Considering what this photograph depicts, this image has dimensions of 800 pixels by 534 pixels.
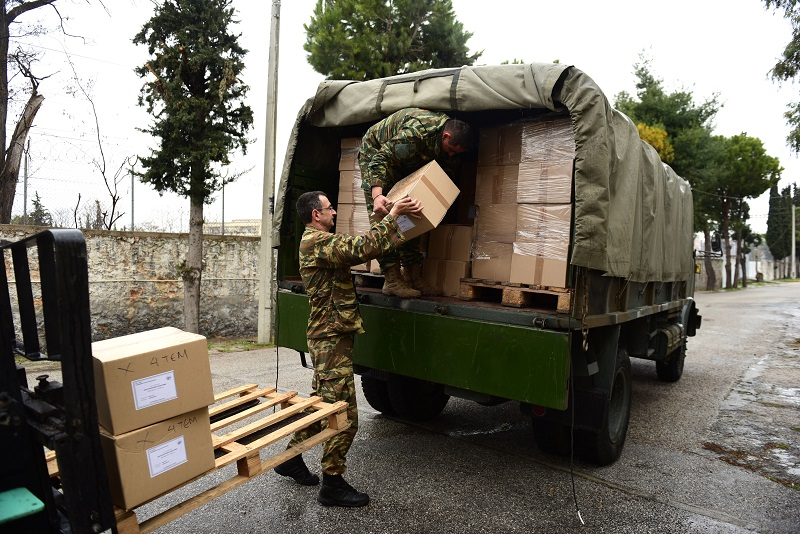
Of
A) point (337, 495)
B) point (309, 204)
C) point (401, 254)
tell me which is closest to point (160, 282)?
point (401, 254)

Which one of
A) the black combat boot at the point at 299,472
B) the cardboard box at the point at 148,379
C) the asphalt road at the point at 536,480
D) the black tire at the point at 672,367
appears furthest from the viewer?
the black tire at the point at 672,367

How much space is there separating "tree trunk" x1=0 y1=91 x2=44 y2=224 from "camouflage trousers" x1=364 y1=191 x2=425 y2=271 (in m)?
6.89

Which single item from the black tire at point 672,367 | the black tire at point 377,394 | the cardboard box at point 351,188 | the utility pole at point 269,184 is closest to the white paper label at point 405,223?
the cardboard box at point 351,188

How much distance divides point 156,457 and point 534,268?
2.47m

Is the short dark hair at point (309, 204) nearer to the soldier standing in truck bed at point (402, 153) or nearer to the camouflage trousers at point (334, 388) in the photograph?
the soldier standing in truck bed at point (402, 153)

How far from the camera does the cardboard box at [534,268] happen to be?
3551 millimetres

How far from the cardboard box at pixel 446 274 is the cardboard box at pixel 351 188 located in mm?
729

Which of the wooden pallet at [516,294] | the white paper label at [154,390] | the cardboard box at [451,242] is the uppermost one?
the cardboard box at [451,242]

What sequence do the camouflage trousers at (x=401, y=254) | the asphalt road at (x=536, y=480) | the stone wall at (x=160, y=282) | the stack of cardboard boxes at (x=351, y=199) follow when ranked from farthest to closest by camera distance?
the stone wall at (x=160, y=282) → the stack of cardboard boxes at (x=351, y=199) → the camouflage trousers at (x=401, y=254) → the asphalt road at (x=536, y=480)

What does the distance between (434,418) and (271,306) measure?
445 centimetres

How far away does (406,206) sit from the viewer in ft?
10.9

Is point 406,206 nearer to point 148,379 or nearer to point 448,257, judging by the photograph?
point 448,257

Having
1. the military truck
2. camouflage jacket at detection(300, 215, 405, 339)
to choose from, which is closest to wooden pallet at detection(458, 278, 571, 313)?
the military truck

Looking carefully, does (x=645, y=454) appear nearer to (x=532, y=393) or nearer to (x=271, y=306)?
(x=532, y=393)
